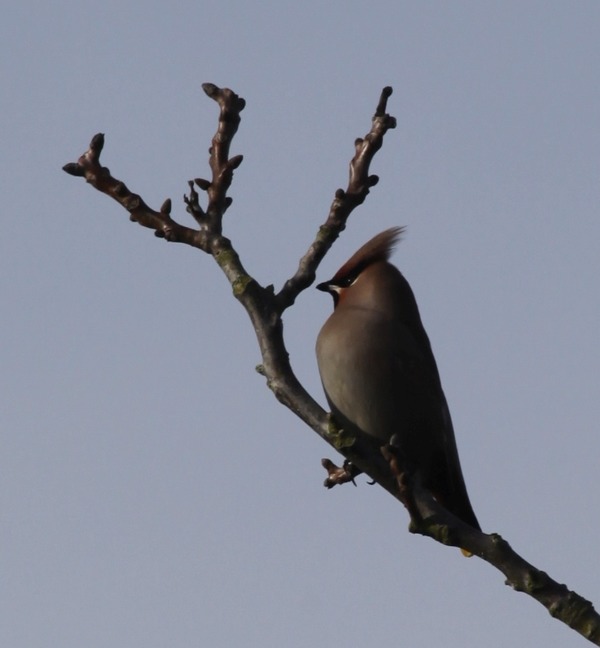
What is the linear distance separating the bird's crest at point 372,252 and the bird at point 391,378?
0.9 inches

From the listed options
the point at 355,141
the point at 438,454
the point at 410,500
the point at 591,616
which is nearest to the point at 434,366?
the point at 438,454

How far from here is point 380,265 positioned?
14.8 feet

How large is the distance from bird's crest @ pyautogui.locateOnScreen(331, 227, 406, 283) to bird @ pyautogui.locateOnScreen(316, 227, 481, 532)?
23mm

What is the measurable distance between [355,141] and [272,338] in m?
0.59

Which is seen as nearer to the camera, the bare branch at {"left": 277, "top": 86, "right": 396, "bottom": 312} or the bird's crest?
the bare branch at {"left": 277, "top": 86, "right": 396, "bottom": 312}

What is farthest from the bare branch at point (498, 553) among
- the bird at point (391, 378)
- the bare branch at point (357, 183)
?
the bird at point (391, 378)

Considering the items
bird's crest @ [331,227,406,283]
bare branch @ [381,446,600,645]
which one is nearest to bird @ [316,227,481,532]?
Answer: bird's crest @ [331,227,406,283]

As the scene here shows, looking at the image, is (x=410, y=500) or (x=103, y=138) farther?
(x=103, y=138)

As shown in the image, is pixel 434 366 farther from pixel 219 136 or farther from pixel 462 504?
pixel 219 136

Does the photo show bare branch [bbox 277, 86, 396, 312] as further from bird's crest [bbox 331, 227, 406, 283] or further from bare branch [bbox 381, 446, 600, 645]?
bird's crest [bbox 331, 227, 406, 283]

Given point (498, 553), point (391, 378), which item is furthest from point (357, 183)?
point (391, 378)

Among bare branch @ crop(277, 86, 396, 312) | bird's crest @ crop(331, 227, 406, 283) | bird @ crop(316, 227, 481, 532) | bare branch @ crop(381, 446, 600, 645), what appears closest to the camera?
bare branch @ crop(381, 446, 600, 645)

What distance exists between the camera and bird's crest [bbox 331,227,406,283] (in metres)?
4.52

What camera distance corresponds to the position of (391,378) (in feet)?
13.6
